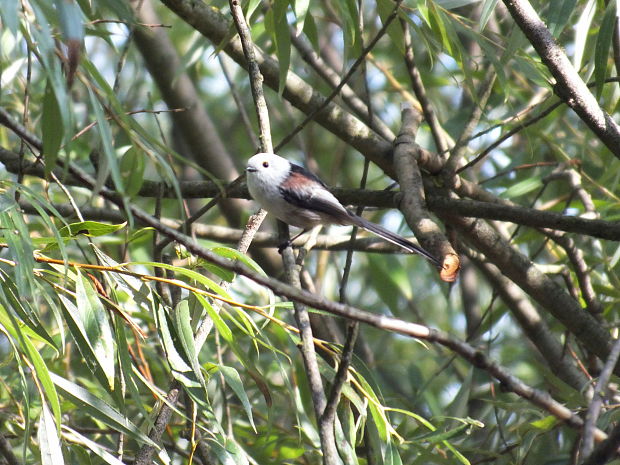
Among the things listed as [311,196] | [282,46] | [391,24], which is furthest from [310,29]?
[311,196]

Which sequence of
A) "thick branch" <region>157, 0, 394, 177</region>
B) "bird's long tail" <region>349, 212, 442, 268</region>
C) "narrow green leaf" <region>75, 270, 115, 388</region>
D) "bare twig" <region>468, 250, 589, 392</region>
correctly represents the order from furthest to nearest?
"bare twig" <region>468, 250, 589, 392</region> < "thick branch" <region>157, 0, 394, 177</region> < "bird's long tail" <region>349, 212, 442, 268</region> < "narrow green leaf" <region>75, 270, 115, 388</region>

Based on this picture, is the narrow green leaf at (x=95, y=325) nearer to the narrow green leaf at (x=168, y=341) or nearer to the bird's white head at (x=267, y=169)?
the narrow green leaf at (x=168, y=341)

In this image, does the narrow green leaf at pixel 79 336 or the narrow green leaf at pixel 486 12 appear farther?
the narrow green leaf at pixel 486 12

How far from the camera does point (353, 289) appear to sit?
5629 mm

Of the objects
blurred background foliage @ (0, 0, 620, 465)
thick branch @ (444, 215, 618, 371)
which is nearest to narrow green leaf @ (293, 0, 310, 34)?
blurred background foliage @ (0, 0, 620, 465)

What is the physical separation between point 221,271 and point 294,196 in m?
0.84

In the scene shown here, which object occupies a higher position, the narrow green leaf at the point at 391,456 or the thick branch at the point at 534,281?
the thick branch at the point at 534,281

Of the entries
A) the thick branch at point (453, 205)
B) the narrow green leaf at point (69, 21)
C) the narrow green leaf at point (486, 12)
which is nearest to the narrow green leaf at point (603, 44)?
the narrow green leaf at point (486, 12)

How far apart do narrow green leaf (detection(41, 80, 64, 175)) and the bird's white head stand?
920 mm

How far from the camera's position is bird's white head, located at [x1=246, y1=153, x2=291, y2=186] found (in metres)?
2.56

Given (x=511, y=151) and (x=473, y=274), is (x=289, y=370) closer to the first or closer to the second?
(x=473, y=274)

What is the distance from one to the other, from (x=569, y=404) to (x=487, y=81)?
121 cm

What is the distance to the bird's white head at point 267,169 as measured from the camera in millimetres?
2564

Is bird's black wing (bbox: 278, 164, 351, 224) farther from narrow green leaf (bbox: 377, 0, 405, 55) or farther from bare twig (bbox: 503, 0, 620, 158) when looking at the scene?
bare twig (bbox: 503, 0, 620, 158)
